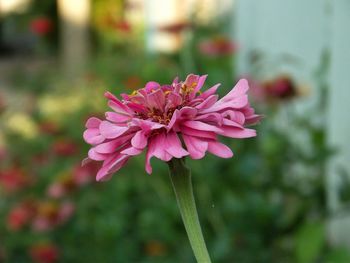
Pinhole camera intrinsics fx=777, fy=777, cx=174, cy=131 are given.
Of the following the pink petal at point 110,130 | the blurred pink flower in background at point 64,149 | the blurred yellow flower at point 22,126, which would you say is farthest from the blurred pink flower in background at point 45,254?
the pink petal at point 110,130

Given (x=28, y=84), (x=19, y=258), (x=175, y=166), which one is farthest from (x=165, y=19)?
(x=175, y=166)

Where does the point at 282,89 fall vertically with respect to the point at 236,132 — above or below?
below

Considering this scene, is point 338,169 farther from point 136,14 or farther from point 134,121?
point 136,14

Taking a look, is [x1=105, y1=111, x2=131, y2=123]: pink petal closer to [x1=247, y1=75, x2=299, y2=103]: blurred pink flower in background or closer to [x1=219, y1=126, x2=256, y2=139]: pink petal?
[x1=219, y1=126, x2=256, y2=139]: pink petal

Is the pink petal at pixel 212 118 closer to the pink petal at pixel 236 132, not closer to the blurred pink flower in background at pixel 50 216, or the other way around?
the pink petal at pixel 236 132

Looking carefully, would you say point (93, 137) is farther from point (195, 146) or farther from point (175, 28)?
point (175, 28)

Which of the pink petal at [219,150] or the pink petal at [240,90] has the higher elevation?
the pink petal at [240,90]

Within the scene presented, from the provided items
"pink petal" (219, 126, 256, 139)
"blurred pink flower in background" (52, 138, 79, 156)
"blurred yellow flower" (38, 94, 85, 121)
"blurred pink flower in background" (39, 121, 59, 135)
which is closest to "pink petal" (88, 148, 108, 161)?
"pink petal" (219, 126, 256, 139)

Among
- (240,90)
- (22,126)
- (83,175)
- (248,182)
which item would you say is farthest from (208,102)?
(22,126)
